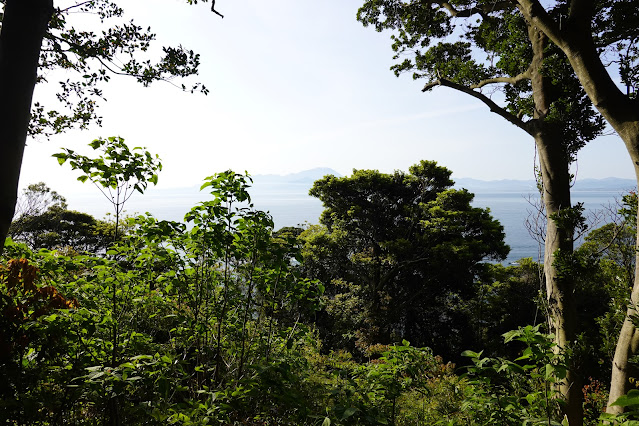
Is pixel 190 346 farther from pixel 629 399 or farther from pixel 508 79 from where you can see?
pixel 508 79

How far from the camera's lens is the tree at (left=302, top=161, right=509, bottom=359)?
11.8m

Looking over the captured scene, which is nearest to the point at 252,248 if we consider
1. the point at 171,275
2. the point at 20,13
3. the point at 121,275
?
the point at 171,275

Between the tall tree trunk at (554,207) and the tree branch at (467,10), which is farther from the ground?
the tree branch at (467,10)

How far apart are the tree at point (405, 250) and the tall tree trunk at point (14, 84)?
1084 centimetres

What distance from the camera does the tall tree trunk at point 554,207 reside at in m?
4.00

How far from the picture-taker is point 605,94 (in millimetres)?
3455

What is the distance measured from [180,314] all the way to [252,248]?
2.13ft

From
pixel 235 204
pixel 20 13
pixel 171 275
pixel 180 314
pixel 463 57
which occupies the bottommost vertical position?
pixel 180 314

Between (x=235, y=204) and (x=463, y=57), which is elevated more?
(x=463, y=57)

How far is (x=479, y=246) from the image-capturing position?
1158cm

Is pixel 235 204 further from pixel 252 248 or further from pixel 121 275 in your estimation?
pixel 121 275

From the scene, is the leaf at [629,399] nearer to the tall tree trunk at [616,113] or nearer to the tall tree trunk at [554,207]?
the tall tree trunk at [616,113]

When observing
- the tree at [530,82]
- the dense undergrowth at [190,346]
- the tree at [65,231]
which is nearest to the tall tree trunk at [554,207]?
the tree at [530,82]

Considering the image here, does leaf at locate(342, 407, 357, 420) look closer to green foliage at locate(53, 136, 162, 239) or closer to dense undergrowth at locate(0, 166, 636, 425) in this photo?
dense undergrowth at locate(0, 166, 636, 425)
